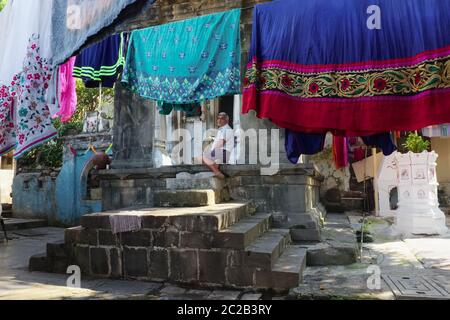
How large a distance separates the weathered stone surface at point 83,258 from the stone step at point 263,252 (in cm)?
211

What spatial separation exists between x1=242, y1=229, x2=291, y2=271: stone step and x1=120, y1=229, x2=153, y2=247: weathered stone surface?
1.22 m

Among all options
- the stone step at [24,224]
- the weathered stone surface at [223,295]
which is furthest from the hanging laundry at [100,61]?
the stone step at [24,224]

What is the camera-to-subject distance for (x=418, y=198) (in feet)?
25.4

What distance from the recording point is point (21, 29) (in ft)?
16.4

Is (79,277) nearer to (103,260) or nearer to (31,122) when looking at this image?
(103,260)

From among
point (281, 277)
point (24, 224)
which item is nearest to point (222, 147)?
point (281, 277)

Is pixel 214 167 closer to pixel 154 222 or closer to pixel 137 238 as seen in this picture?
pixel 154 222

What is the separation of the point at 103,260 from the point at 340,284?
9.47 feet

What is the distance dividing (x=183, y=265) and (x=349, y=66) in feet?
9.70

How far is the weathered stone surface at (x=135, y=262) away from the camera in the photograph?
433 cm

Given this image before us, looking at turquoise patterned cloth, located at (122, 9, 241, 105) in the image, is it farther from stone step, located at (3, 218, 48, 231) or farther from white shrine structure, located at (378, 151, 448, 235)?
stone step, located at (3, 218, 48, 231)

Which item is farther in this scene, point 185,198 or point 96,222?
point 185,198

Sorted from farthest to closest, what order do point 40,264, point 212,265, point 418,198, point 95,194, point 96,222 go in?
point 95,194 < point 418,198 < point 40,264 < point 96,222 < point 212,265

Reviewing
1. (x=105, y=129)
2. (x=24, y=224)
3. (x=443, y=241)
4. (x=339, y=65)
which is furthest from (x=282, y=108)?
(x=105, y=129)
